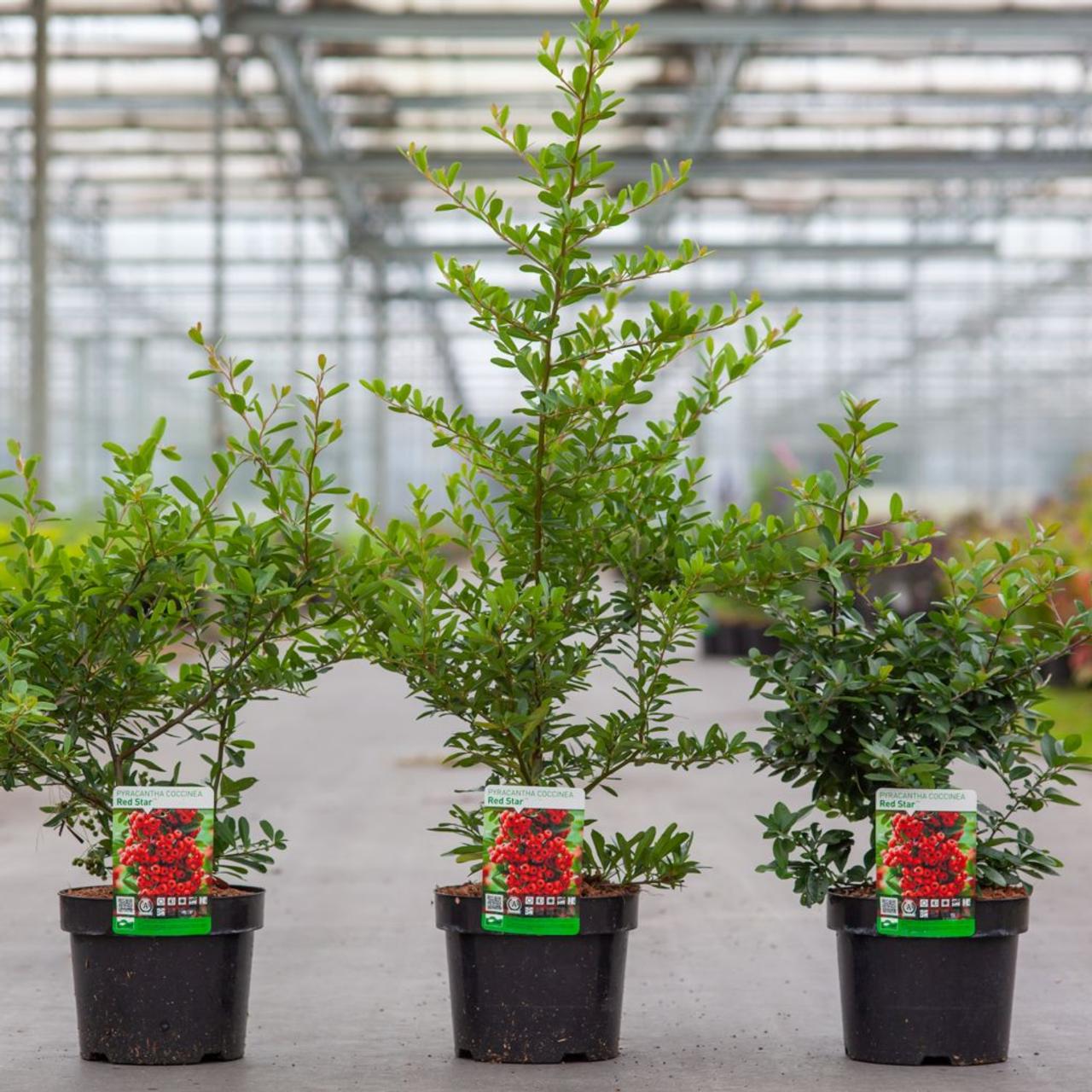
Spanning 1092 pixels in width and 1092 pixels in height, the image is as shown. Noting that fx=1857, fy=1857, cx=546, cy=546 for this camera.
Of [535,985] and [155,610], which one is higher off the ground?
[155,610]

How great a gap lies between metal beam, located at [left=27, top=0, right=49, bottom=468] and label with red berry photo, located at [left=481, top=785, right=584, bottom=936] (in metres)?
9.15

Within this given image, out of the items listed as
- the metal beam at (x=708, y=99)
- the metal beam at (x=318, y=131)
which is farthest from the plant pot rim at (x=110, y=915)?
the metal beam at (x=708, y=99)

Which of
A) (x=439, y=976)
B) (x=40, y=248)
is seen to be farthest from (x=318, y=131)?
(x=439, y=976)

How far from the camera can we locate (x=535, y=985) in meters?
3.80

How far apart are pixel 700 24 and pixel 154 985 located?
425 inches

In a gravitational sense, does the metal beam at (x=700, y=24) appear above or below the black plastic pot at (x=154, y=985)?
above

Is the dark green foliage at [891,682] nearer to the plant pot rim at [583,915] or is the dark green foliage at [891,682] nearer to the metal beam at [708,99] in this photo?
the plant pot rim at [583,915]

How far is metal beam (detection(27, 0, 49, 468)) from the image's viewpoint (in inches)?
487

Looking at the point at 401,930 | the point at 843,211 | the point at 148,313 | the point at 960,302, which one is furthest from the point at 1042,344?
the point at 401,930

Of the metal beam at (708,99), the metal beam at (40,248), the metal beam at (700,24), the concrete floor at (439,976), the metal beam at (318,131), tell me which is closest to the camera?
the concrete floor at (439,976)

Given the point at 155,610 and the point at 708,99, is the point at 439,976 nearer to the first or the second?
the point at 155,610

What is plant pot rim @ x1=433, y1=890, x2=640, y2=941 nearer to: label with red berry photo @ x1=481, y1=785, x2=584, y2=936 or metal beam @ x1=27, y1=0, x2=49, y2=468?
label with red berry photo @ x1=481, y1=785, x2=584, y2=936

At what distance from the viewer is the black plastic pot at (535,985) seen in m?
3.80

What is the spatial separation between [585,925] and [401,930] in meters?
2.00
